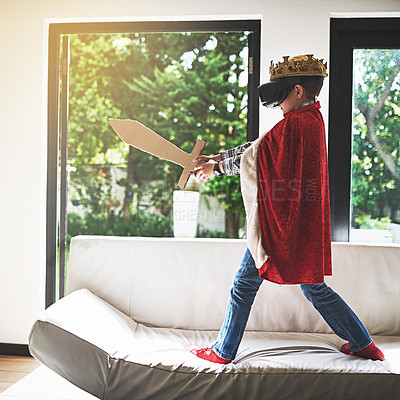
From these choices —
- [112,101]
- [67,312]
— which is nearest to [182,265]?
[67,312]

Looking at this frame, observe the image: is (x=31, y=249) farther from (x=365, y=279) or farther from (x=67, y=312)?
(x=365, y=279)

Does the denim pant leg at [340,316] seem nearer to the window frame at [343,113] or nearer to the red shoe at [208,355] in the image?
the red shoe at [208,355]

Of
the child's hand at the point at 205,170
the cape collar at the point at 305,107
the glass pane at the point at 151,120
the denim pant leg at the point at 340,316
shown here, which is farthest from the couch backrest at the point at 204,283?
the cape collar at the point at 305,107

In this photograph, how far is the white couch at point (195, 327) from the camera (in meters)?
1.72

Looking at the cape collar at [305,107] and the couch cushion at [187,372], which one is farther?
the cape collar at [305,107]

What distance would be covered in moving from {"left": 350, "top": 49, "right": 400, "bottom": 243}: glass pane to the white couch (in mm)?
461

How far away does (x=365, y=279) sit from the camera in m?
2.26

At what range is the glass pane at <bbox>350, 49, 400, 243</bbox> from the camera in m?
2.71

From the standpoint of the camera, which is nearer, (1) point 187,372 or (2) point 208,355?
(1) point 187,372

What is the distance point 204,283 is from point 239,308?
40 cm

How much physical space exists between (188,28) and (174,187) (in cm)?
95

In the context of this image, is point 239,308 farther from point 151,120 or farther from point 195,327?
point 151,120

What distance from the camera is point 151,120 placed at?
2.91m

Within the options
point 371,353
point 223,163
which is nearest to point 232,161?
point 223,163
